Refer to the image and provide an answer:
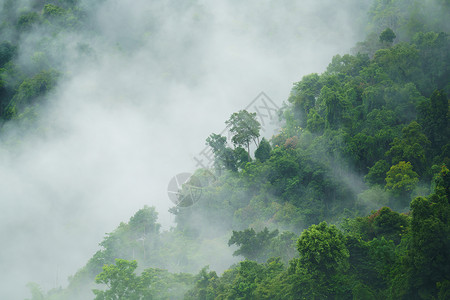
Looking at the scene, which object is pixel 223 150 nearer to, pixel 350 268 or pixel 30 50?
pixel 350 268

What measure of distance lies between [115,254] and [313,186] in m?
17.2

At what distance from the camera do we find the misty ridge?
1917cm

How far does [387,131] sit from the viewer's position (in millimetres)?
26938

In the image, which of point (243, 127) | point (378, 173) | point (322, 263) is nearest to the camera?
point (322, 263)

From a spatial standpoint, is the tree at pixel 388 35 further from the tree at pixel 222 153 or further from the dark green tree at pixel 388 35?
the tree at pixel 222 153

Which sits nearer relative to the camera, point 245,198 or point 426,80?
point 426,80

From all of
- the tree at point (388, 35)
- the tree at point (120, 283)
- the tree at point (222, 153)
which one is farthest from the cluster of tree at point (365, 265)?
the tree at point (388, 35)

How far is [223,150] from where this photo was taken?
3600 cm

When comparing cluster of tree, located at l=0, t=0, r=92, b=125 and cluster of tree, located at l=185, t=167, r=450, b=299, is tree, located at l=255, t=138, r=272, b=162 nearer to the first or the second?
cluster of tree, located at l=185, t=167, r=450, b=299

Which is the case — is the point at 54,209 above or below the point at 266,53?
below

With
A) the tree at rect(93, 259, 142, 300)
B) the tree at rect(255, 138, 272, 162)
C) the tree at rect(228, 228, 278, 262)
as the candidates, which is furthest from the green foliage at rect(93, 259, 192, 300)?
the tree at rect(255, 138, 272, 162)

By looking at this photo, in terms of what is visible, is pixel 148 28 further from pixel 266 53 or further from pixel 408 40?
pixel 408 40

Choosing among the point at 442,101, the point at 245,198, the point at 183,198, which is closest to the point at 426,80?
the point at 442,101

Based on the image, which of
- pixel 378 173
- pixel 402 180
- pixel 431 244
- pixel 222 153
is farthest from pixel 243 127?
pixel 431 244
